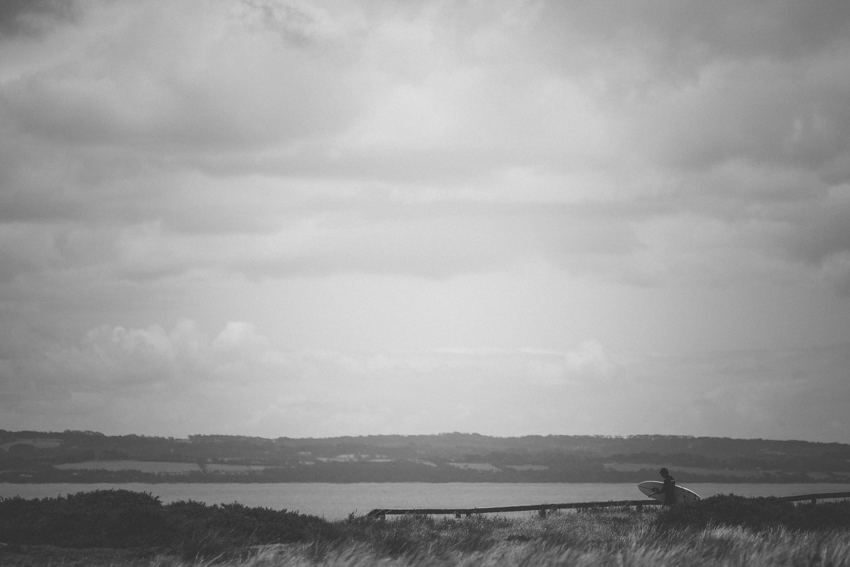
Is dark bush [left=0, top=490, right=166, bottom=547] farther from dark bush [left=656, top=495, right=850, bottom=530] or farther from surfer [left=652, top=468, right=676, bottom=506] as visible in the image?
surfer [left=652, top=468, right=676, bottom=506]

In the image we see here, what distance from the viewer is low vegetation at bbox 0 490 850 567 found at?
14.9m

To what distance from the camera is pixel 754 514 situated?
22.4m

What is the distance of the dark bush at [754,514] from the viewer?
21.7 m

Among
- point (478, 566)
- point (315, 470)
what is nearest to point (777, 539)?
point (478, 566)

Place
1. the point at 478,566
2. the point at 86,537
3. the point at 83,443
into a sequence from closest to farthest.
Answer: the point at 478,566, the point at 86,537, the point at 83,443

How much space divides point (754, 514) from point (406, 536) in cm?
1045

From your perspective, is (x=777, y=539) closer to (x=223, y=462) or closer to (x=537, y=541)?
(x=537, y=541)

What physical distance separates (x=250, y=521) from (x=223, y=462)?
610ft

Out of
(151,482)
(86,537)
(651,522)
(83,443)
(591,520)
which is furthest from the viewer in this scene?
(83,443)

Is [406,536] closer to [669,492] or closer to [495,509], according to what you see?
[495,509]

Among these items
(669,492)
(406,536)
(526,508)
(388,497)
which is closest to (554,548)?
(406,536)

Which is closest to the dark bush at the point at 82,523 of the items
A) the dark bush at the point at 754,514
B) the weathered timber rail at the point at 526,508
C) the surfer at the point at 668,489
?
the weathered timber rail at the point at 526,508

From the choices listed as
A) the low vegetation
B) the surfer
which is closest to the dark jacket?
the surfer

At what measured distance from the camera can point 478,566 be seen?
1414 centimetres
